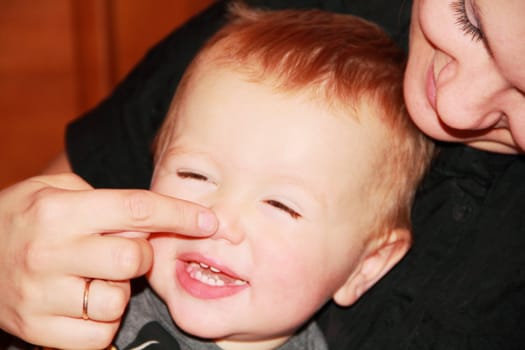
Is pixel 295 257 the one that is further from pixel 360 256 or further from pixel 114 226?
pixel 114 226

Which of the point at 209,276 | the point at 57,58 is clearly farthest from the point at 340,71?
the point at 57,58

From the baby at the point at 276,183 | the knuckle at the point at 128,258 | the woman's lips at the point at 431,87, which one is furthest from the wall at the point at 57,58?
the knuckle at the point at 128,258

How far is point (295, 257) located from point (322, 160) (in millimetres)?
149

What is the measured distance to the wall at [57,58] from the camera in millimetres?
2445

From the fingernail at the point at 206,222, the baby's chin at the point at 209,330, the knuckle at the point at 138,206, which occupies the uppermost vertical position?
the knuckle at the point at 138,206

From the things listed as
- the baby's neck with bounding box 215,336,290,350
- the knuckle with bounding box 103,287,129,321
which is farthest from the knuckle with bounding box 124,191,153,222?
the baby's neck with bounding box 215,336,290,350

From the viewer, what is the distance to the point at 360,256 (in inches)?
44.9

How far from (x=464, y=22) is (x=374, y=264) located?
1.41ft

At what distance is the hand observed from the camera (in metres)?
0.85

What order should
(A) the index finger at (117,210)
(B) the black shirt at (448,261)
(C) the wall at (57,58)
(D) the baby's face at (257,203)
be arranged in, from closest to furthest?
(A) the index finger at (117,210), (D) the baby's face at (257,203), (B) the black shirt at (448,261), (C) the wall at (57,58)

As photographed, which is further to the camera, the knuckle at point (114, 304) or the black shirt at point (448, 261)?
the black shirt at point (448, 261)

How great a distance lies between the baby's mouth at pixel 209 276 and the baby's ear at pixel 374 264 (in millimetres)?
221

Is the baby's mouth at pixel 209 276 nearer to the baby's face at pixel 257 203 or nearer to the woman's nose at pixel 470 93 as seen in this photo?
the baby's face at pixel 257 203

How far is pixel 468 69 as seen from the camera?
3.15 feet
